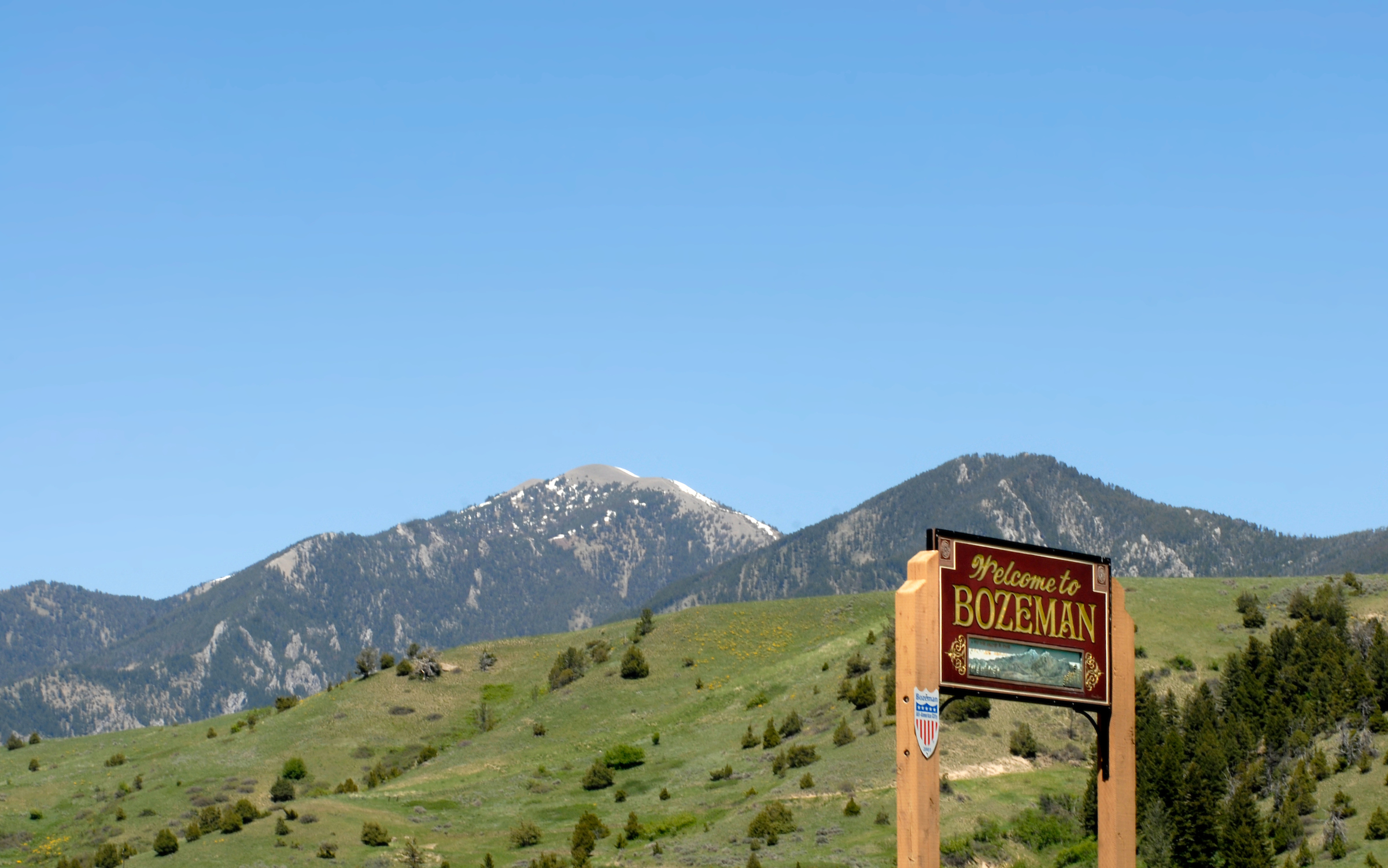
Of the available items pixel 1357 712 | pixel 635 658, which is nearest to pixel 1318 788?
pixel 1357 712

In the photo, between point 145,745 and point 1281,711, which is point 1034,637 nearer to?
point 1281,711

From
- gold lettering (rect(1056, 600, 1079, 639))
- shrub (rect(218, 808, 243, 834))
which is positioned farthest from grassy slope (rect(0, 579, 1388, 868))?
gold lettering (rect(1056, 600, 1079, 639))

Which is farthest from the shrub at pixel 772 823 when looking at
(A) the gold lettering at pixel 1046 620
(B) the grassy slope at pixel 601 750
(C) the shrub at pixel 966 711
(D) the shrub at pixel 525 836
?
(A) the gold lettering at pixel 1046 620

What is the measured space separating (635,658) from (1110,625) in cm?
9872

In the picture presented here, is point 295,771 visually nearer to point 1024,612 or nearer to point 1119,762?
point 1119,762

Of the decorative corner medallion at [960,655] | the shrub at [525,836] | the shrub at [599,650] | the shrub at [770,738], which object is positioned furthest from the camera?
the shrub at [599,650]

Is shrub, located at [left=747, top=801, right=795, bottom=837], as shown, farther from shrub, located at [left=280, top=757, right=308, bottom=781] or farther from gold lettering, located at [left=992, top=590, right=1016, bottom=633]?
shrub, located at [left=280, top=757, right=308, bottom=781]

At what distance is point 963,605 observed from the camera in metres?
34.9

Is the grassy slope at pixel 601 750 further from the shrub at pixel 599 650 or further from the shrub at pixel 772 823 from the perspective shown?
the shrub at pixel 599 650

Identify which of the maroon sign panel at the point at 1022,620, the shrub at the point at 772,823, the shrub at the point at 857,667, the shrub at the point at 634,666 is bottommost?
the shrub at the point at 772,823

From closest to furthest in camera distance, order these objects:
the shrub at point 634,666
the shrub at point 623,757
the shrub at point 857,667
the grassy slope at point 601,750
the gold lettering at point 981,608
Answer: the gold lettering at point 981,608 < the grassy slope at point 601,750 < the shrub at point 623,757 < the shrub at point 857,667 < the shrub at point 634,666

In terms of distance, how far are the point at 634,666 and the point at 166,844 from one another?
54599mm

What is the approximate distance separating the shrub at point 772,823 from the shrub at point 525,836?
→ 544 inches

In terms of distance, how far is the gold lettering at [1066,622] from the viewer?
37.0 meters
